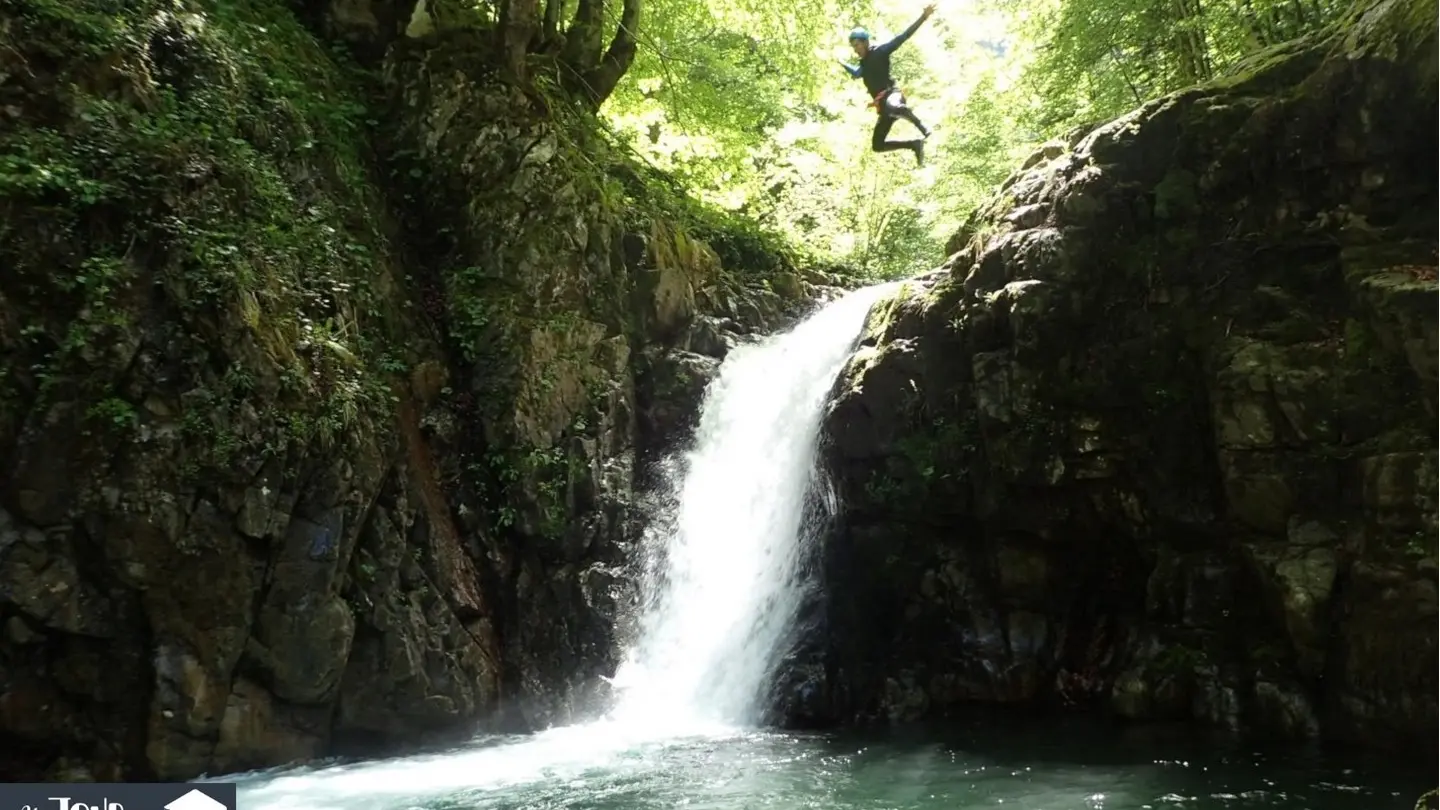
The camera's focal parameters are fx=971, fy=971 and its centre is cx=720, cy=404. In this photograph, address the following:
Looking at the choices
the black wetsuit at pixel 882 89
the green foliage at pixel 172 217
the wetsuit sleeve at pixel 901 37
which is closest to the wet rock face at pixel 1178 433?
the black wetsuit at pixel 882 89

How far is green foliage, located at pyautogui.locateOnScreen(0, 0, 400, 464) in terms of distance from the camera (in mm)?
6930

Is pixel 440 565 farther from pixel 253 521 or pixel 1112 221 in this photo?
pixel 1112 221

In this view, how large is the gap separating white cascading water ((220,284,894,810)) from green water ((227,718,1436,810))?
0.15 ft

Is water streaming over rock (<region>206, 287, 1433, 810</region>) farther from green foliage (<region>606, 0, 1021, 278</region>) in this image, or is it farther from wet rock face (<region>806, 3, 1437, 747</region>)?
green foliage (<region>606, 0, 1021, 278</region>)

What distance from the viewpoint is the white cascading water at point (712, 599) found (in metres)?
7.24

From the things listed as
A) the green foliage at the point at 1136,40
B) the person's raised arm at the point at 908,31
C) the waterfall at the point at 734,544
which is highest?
the green foliage at the point at 1136,40

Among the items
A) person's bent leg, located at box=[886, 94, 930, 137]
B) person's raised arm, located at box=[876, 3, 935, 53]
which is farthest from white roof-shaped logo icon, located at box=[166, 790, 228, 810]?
person's bent leg, located at box=[886, 94, 930, 137]

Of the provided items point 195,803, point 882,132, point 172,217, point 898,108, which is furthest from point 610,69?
point 195,803

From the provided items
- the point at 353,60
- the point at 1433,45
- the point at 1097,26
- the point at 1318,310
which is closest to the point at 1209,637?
the point at 1318,310

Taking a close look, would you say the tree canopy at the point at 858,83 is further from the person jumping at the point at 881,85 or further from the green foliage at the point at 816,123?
the person jumping at the point at 881,85

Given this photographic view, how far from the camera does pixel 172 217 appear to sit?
296 inches

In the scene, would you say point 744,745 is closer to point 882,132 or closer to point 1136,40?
point 882,132

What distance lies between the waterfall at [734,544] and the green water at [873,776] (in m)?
1.07

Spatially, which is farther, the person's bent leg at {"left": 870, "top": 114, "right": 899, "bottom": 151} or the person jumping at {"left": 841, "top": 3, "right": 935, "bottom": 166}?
the person's bent leg at {"left": 870, "top": 114, "right": 899, "bottom": 151}
